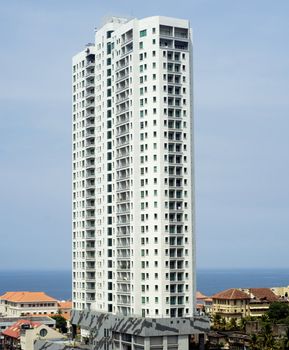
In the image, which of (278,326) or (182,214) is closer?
(182,214)

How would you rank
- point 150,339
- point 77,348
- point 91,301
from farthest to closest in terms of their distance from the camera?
point 91,301 < point 77,348 < point 150,339

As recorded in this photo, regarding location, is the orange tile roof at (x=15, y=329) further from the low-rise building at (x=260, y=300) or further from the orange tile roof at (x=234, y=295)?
the low-rise building at (x=260, y=300)

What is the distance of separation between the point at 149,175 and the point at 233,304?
6109 cm

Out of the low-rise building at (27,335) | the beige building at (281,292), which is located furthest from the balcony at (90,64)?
the beige building at (281,292)

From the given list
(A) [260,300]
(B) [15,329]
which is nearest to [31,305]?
(B) [15,329]

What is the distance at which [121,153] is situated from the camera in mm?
123875

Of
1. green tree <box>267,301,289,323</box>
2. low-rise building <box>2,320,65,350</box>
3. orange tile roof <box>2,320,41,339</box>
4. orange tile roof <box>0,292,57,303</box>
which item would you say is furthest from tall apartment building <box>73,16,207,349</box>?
orange tile roof <box>0,292,57,303</box>

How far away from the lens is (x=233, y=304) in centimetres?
16712

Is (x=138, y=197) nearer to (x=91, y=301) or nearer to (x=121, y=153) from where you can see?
(x=121, y=153)

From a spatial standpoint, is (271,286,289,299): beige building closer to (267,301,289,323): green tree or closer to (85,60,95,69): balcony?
(267,301,289,323): green tree

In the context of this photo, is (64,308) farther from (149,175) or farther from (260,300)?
(149,175)

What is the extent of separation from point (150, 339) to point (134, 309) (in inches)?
242

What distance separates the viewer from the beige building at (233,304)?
166m

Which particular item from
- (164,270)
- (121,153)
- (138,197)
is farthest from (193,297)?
(121,153)
